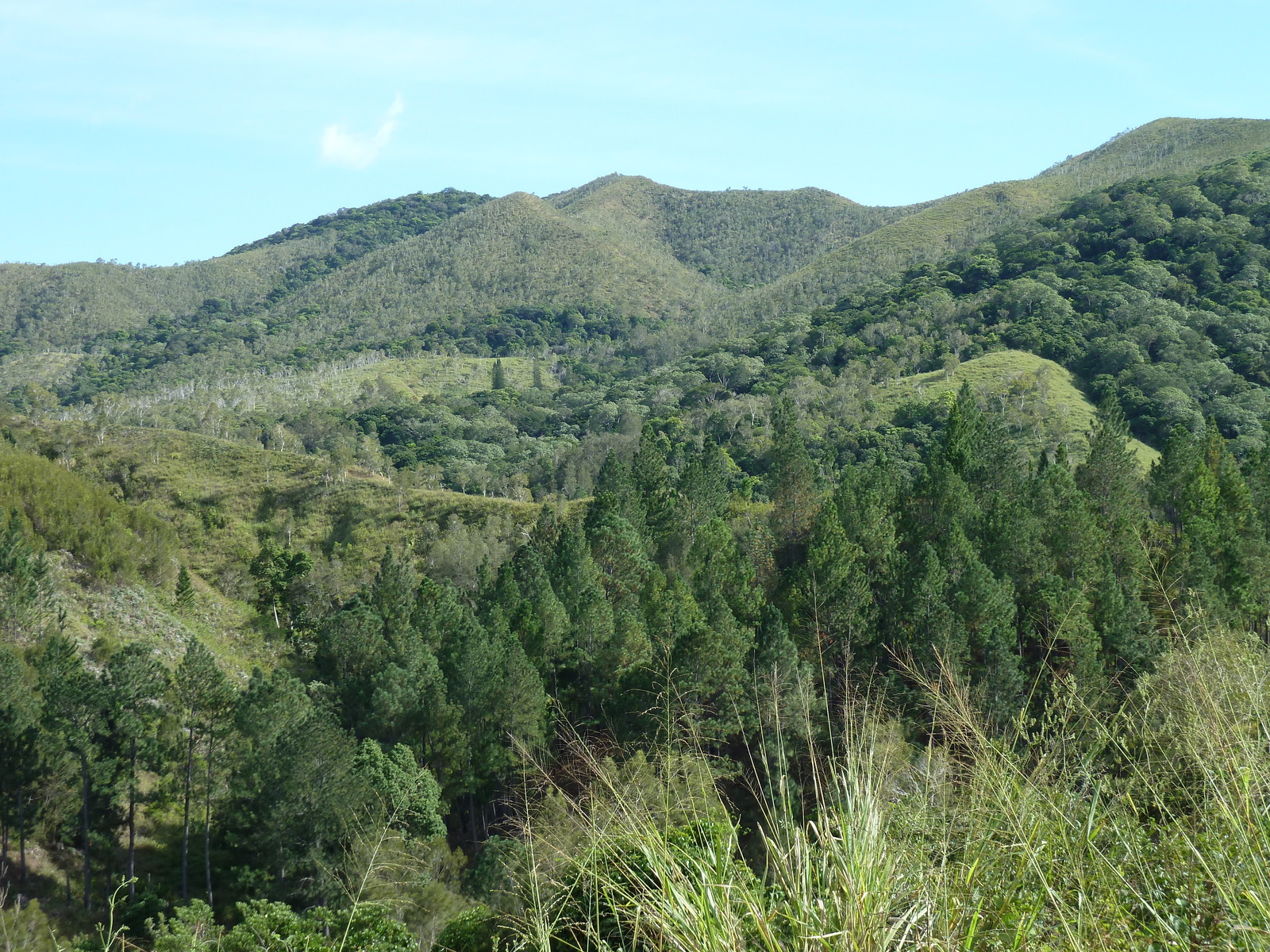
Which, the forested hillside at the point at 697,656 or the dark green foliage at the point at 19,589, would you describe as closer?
the forested hillside at the point at 697,656

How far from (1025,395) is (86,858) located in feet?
233

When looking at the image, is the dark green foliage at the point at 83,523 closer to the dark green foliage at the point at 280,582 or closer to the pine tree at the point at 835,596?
the dark green foliage at the point at 280,582

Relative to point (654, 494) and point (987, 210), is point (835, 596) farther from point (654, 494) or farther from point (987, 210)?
point (987, 210)

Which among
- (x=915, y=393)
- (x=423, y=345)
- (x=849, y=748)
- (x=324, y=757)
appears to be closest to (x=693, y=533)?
(x=324, y=757)

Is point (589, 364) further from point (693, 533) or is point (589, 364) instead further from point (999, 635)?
point (999, 635)

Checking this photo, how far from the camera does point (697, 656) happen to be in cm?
3139

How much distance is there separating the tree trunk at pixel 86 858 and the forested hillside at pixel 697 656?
0.59 feet

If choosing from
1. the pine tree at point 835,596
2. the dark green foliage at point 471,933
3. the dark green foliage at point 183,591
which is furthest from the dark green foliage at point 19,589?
the pine tree at point 835,596

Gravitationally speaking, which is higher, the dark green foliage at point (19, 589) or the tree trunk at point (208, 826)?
the dark green foliage at point (19, 589)

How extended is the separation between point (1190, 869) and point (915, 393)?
84.9 m

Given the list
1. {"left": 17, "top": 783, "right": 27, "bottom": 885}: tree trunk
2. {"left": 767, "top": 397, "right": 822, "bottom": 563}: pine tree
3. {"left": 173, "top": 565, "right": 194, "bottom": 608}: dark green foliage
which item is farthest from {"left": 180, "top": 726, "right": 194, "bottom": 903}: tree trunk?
{"left": 767, "top": 397, "right": 822, "bottom": 563}: pine tree

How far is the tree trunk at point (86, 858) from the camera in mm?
25839

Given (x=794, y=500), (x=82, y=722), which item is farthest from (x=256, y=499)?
(x=82, y=722)

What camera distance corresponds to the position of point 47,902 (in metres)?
26.5
